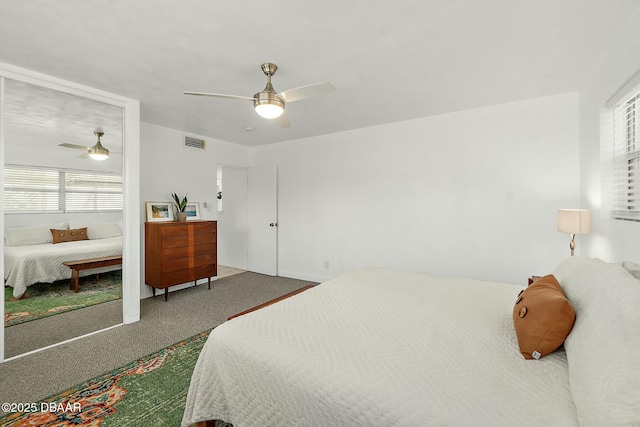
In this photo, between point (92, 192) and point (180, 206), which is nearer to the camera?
point (92, 192)

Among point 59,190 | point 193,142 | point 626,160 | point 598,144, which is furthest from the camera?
point 193,142

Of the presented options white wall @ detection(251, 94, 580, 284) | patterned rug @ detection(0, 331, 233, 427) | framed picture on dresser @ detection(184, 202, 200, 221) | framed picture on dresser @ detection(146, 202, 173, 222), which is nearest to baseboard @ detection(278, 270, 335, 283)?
white wall @ detection(251, 94, 580, 284)

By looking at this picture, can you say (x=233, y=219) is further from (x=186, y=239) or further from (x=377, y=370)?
(x=377, y=370)

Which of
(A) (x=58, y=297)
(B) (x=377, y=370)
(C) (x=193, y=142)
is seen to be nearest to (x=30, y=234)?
(A) (x=58, y=297)

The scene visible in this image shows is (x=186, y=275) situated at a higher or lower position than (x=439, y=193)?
lower

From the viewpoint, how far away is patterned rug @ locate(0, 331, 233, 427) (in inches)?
67.9

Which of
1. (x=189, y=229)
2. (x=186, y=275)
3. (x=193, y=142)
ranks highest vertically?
(x=193, y=142)

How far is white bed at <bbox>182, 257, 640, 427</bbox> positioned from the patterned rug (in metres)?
0.49

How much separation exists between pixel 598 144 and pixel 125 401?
4.07 metres

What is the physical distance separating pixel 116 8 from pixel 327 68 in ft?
4.85

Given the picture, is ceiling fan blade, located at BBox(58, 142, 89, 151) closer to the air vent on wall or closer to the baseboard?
the air vent on wall

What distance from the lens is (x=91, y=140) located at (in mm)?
2932

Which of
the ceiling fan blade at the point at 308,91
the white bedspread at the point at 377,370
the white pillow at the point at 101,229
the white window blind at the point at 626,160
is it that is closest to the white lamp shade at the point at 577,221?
the white window blind at the point at 626,160

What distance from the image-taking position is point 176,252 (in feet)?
13.0
